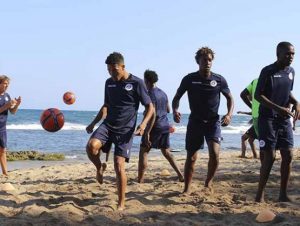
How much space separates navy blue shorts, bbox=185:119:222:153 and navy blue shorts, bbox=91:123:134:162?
104 centimetres

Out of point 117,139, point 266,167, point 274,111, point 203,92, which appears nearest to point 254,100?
point 203,92

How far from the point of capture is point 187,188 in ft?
20.9

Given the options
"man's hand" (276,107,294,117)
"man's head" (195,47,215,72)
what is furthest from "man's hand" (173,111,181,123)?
"man's hand" (276,107,294,117)

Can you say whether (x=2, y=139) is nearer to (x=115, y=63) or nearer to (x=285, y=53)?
(x=115, y=63)

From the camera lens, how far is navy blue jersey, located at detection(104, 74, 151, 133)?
5.61 meters

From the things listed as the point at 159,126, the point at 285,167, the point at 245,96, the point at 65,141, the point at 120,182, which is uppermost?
the point at 245,96

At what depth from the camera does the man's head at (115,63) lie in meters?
5.55

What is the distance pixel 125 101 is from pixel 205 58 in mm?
1272

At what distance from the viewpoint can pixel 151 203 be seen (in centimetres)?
580

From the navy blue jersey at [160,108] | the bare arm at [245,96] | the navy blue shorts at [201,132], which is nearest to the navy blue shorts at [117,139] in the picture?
the navy blue shorts at [201,132]

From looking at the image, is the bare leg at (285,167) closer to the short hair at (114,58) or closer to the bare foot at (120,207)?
the bare foot at (120,207)

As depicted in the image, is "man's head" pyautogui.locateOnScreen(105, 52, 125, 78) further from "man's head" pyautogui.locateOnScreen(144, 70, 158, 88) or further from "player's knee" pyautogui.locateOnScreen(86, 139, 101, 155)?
"man's head" pyautogui.locateOnScreen(144, 70, 158, 88)

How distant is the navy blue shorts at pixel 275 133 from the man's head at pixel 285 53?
69 cm

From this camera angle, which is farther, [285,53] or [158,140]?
[158,140]
